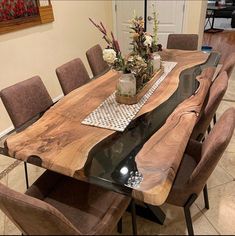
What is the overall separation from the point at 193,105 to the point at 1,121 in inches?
82.7

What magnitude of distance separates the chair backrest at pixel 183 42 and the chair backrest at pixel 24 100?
6.40ft

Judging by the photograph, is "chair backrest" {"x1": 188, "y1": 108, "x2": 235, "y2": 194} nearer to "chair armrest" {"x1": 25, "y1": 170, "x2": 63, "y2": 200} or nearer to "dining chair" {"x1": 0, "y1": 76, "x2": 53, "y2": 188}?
"chair armrest" {"x1": 25, "y1": 170, "x2": 63, "y2": 200}

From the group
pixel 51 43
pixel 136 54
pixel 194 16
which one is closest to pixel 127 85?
pixel 136 54

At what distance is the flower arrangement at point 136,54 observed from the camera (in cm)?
152

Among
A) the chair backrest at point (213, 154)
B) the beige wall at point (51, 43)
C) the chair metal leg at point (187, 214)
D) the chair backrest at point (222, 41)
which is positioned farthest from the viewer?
the chair backrest at point (222, 41)

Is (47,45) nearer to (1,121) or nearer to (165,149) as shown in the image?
(1,121)

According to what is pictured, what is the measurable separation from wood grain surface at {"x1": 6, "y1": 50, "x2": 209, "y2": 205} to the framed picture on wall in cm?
136

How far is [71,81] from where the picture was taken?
A: 2129 millimetres

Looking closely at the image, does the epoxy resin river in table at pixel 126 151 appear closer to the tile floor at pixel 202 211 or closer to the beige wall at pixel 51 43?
the tile floor at pixel 202 211

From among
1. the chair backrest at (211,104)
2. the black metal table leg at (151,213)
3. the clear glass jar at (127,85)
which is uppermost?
the clear glass jar at (127,85)

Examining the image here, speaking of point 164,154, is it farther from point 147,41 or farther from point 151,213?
point 147,41

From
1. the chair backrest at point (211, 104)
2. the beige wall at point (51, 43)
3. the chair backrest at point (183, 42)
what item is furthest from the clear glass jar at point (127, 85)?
the chair backrest at point (183, 42)

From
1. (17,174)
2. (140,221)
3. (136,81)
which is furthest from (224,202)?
(17,174)

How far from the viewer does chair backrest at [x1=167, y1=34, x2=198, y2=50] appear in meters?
3.01
